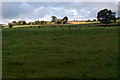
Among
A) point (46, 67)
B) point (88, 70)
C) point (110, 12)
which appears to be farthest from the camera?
point (110, 12)

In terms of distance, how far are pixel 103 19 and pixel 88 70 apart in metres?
92.0

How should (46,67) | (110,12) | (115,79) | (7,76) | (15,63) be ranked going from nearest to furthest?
(115,79) < (7,76) < (46,67) < (15,63) < (110,12)

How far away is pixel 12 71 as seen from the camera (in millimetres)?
9133

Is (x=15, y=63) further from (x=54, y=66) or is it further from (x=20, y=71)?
(x=54, y=66)

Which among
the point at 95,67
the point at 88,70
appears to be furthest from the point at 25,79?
the point at 95,67

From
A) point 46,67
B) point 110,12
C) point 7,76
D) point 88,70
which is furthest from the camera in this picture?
point 110,12

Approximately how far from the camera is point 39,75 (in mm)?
8297

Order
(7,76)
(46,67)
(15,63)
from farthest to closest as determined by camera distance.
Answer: (15,63) < (46,67) < (7,76)

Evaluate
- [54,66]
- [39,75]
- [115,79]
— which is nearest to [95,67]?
[115,79]

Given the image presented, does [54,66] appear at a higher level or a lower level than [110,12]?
lower

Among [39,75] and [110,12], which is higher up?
[110,12]

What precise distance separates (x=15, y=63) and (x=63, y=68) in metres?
4.13

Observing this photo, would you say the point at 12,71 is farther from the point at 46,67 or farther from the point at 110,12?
the point at 110,12

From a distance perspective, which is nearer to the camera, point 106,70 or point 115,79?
point 115,79
